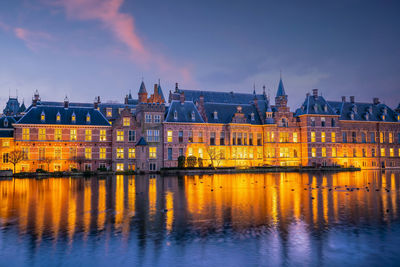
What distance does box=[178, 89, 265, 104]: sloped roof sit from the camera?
3467 inches

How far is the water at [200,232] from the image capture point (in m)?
13.3

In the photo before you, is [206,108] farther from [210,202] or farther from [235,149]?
[210,202]

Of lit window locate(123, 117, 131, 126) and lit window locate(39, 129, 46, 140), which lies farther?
lit window locate(123, 117, 131, 126)

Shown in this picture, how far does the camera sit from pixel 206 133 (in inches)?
3036

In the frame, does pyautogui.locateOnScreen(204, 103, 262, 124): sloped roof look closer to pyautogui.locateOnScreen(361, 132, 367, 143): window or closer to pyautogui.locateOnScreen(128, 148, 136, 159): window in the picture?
pyautogui.locateOnScreen(128, 148, 136, 159): window

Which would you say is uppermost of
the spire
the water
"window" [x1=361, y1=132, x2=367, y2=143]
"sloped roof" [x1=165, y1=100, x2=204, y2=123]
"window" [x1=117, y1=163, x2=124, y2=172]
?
the spire

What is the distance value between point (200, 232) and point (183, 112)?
60440 mm

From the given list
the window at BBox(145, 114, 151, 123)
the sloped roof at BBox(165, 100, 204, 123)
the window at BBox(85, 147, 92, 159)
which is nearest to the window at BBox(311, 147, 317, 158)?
the sloped roof at BBox(165, 100, 204, 123)

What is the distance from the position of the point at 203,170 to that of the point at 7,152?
120 ft

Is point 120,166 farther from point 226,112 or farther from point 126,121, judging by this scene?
point 226,112

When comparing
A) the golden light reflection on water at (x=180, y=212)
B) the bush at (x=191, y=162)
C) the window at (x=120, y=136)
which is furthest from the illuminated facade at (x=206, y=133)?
the golden light reflection on water at (x=180, y=212)

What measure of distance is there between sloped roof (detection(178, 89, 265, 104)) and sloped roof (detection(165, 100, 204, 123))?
8526 millimetres

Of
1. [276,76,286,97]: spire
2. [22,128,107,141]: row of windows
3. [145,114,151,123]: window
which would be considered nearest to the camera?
[22,128,107,141]: row of windows

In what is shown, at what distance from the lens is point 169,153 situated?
7369 centimetres
